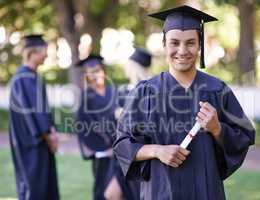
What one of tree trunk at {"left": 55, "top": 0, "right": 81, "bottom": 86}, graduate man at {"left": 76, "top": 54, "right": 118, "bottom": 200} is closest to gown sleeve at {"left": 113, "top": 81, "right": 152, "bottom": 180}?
graduate man at {"left": 76, "top": 54, "right": 118, "bottom": 200}

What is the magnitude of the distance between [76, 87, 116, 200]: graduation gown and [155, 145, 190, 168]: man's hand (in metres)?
3.32

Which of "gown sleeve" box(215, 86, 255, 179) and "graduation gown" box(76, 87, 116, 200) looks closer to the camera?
"gown sleeve" box(215, 86, 255, 179)

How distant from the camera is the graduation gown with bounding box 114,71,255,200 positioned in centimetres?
331

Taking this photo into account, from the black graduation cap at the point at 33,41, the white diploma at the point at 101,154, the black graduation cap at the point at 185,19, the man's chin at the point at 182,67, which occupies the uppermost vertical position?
the black graduation cap at the point at 185,19

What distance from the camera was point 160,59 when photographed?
28.1 metres

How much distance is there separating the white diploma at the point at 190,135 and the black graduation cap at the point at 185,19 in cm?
53

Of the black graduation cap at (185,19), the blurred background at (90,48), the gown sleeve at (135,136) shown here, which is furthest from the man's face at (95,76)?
the gown sleeve at (135,136)

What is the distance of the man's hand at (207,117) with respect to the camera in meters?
3.17

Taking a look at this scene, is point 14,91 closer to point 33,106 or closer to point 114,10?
point 33,106

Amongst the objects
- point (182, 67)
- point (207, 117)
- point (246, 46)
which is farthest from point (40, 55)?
point (246, 46)

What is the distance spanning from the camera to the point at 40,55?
21.1 feet

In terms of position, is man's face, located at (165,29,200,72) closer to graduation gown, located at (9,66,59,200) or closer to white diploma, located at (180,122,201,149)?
white diploma, located at (180,122,201,149)

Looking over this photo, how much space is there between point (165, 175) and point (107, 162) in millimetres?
3440

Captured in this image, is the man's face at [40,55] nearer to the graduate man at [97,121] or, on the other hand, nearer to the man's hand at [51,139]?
the graduate man at [97,121]
